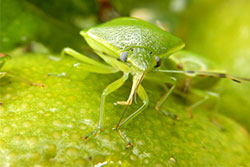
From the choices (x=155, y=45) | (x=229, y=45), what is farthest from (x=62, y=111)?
(x=229, y=45)

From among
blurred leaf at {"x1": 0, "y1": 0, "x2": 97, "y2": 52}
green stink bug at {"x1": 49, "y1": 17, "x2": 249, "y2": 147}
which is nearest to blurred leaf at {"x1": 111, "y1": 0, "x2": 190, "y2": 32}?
blurred leaf at {"x1": 0, "y1": 0, "x2": 97, "y2": 52}

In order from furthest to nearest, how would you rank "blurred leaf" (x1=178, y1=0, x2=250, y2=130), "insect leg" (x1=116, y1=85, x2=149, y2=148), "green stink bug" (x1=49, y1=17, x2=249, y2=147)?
"blurred leaf" (x1=178, y1=0, x2=250, y2=130), "green stink bug" (x1=49, y1=17, x2=249, y2=147), "insect leg" (x1=116, y1=85, x2=149, y2=148)

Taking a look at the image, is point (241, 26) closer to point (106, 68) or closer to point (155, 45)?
point (155, 45)

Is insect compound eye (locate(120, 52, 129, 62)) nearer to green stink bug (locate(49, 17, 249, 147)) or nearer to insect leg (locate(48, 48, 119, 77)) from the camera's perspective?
green stink bug (locate(49, 17, 249, 147))

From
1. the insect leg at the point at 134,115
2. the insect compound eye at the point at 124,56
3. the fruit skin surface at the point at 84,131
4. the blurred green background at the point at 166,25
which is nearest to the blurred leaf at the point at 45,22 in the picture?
the blurred green background at the point at 166,25

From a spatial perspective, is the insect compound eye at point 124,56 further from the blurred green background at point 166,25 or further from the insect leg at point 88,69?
the blurred green background at point 166,25
